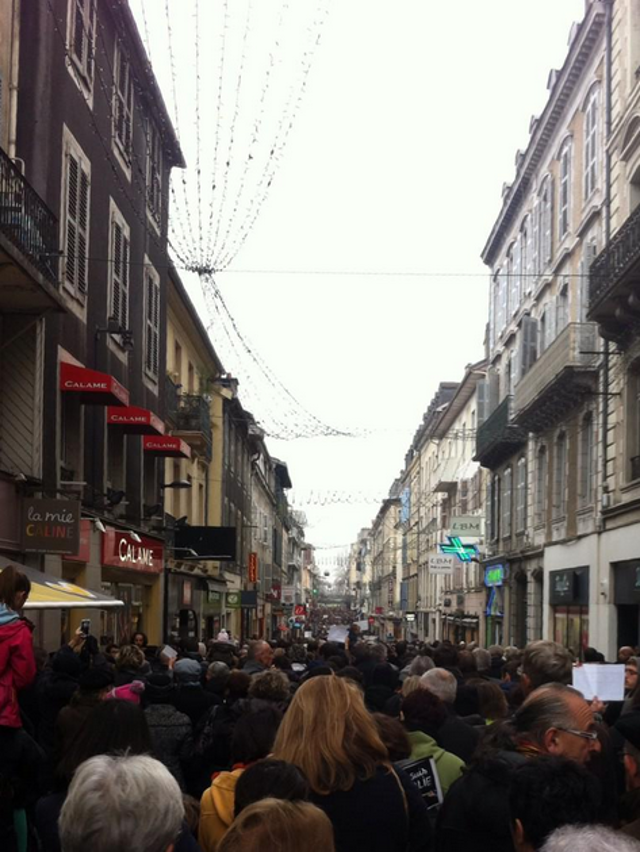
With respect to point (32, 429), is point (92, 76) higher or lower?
higher

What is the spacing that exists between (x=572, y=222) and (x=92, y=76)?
13582 millimetres

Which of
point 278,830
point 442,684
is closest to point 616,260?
point 442,684

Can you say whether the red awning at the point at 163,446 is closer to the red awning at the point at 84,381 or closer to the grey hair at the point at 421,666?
the red awning at the point at 84,381

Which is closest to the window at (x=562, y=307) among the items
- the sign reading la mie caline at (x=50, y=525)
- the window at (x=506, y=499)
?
the window at (x=506, y=499)

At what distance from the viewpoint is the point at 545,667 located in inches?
330

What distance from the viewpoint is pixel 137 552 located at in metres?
26.7

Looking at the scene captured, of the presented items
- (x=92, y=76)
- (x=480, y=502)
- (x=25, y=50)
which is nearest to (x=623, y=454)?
(x=92, y=76)

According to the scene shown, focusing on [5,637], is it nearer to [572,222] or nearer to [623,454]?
[623,454]

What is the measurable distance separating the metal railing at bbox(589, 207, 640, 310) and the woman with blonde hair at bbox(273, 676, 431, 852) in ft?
55.8

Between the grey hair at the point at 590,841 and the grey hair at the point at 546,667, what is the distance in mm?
5193

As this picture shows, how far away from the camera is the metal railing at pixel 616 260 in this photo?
22.2 metres

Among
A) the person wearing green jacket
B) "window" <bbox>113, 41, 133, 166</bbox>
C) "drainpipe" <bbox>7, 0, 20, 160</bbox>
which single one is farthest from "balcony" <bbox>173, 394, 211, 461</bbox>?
the person wearing green jacket

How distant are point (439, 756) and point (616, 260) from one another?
1832 centimetres

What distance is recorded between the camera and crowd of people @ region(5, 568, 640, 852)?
374cm
